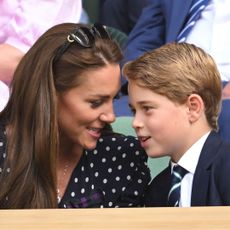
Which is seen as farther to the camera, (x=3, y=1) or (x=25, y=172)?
(x=3, y=1)

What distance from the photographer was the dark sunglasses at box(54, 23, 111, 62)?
1.85 metres

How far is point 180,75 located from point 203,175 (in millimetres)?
266

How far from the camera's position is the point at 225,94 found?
2477 millimetres

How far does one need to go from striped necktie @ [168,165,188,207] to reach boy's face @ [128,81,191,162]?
0.15 ft

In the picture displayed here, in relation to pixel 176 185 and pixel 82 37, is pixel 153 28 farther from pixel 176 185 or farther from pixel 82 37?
pixel 176 185

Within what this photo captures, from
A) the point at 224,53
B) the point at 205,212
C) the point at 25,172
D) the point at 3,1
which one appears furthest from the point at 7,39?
the point at 205,212

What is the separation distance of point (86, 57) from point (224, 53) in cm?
93

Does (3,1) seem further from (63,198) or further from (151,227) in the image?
(151,227)

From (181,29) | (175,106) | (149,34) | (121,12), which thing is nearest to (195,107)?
(175,106)

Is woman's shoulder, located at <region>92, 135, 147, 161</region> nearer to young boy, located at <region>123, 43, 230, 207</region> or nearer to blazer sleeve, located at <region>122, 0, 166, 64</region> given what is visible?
young boy, located at <region>123, 43, 230, 207</region>

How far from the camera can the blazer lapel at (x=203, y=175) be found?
5.59 feet

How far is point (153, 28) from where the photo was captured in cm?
290

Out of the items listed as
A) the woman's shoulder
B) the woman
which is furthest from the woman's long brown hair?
the woman's shoulder

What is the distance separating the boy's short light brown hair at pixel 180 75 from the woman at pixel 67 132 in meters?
0.09
